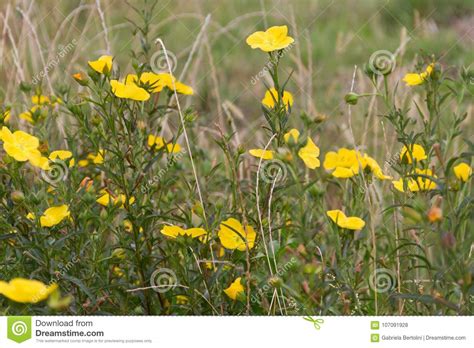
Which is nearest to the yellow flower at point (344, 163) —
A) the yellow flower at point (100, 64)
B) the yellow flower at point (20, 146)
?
the yellow flower at point (100, 64)

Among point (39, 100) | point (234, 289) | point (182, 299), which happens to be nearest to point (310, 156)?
point (234, 289)

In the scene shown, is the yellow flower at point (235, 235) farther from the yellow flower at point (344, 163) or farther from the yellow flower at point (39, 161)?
the yellow flower at point (39, 161)

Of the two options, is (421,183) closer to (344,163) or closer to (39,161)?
(344,163)

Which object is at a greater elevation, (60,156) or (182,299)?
(60,156)

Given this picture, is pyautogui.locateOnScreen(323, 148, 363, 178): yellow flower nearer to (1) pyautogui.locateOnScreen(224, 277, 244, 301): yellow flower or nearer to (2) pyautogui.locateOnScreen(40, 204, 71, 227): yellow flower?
(1) pyautogui.locateOnScreen(224, 277, 244, 301): yellow flower
